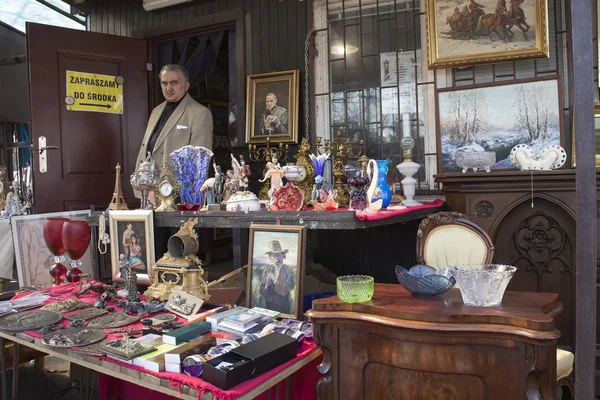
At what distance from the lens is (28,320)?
207 centimetres

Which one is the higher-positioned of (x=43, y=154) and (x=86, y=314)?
(x=43, y=154)

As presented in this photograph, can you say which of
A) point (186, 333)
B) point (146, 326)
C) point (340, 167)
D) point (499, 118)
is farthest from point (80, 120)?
point (499, 118)

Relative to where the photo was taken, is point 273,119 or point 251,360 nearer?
point 251,360

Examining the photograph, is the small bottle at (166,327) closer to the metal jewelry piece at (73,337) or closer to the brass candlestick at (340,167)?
the metal jewelry piece at (73,337)

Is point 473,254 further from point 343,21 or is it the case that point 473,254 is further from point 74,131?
point 74,131

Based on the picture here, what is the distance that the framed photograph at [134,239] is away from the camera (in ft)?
8.48

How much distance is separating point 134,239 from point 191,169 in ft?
1.66

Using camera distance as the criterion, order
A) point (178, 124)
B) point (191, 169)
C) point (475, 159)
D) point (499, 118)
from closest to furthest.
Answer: point (191, 169) → point (475, 159) → point (499, 118) → point (178, 124)

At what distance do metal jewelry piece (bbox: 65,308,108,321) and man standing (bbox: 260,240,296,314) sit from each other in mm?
732

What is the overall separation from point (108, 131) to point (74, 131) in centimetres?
32

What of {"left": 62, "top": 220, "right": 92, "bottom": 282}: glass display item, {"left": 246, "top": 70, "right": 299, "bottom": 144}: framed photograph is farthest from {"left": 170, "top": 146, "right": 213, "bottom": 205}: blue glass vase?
{"left": 246, "top": 70, "right": 299, "bottom": 144}: framed photograph

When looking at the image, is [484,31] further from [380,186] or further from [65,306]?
[65,306]

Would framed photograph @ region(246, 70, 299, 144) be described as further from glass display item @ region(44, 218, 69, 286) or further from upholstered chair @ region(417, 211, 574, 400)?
upholstered chair @ region(417, 211, 574, 400)

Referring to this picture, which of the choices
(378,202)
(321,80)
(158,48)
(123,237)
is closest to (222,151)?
(158,48)
